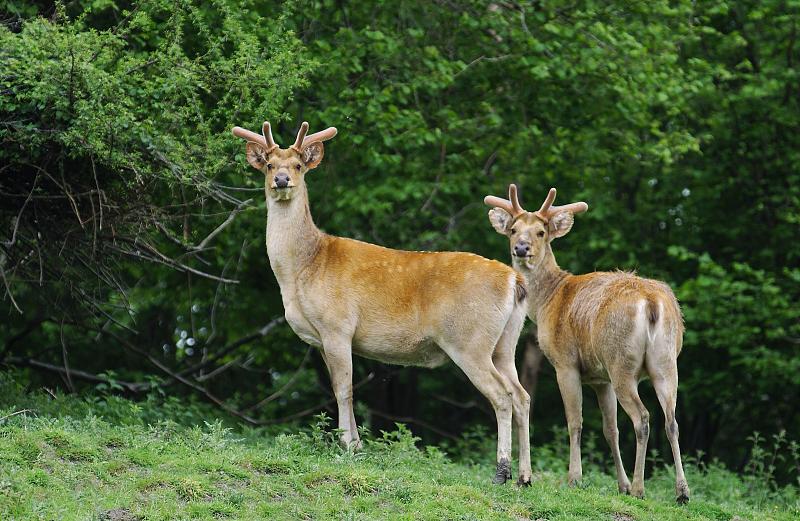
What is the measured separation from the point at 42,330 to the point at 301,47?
30.7 ft

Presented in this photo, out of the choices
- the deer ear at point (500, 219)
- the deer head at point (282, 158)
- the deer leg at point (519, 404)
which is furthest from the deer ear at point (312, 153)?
the deer leg at point (519, 404)

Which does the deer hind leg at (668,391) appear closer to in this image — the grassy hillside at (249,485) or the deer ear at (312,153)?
the grassy hillside at (249,485)

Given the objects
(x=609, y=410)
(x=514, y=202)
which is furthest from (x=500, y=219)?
(x=609, y=410)

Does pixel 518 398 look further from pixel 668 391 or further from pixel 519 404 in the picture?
pixel 668 391

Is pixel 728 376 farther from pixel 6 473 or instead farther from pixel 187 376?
pixel 6 473

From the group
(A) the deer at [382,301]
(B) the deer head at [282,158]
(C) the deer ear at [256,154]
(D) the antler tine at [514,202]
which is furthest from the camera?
(D) the antler tine at [514,202]

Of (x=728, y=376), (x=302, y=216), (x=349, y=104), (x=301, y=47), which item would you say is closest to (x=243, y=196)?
(x=349, y=104)

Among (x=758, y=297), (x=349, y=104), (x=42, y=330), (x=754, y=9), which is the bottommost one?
(x=42, y=330)

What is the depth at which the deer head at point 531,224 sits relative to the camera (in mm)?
11680

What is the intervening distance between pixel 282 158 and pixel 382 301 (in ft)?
5.19

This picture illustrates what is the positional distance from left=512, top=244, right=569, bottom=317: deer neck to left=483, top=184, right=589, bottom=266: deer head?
0.09 meters

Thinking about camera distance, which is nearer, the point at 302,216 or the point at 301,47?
the point at 302,216

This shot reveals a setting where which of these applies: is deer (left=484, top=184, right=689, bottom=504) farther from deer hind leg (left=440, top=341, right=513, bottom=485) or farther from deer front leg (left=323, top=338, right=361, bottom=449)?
deer front leg (left=323, top=338, right=361, bottom=449)

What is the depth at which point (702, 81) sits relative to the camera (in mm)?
18672
